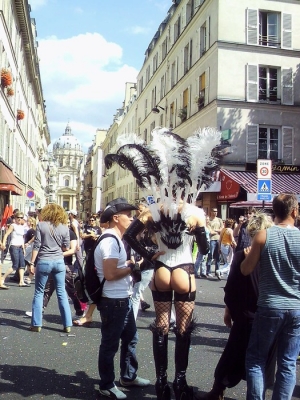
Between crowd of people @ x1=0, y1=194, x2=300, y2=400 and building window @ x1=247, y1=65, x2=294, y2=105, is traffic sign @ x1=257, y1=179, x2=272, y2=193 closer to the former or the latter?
crowd of people @ x1=0, y1=194, x2=300, y2=400

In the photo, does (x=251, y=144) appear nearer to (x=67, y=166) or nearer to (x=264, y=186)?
(x=264, y=186)

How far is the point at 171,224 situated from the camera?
3836 millimetres

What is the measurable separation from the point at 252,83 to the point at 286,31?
309cm

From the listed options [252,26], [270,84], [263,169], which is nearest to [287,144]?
[270,84]

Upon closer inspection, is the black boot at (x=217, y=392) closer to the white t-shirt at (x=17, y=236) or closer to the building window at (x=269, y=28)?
the white t-shirt at (x=17, y=236)

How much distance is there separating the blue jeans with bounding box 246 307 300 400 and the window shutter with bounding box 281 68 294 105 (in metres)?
20.0

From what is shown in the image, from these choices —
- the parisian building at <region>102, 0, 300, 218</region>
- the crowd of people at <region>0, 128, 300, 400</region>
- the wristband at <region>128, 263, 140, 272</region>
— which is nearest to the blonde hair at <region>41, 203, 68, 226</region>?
the crowd of people at <region>0, 128, 300, 400</region>

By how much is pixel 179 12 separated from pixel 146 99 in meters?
10.1

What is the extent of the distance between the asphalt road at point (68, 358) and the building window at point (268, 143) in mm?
14985

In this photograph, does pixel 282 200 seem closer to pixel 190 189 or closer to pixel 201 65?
pixel 190 189

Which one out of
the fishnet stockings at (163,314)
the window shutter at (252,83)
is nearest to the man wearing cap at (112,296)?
the fishnet stockings at (163,314)

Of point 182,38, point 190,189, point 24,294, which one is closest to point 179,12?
point 182,38

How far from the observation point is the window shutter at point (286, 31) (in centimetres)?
2181

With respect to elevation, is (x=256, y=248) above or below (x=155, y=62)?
below
